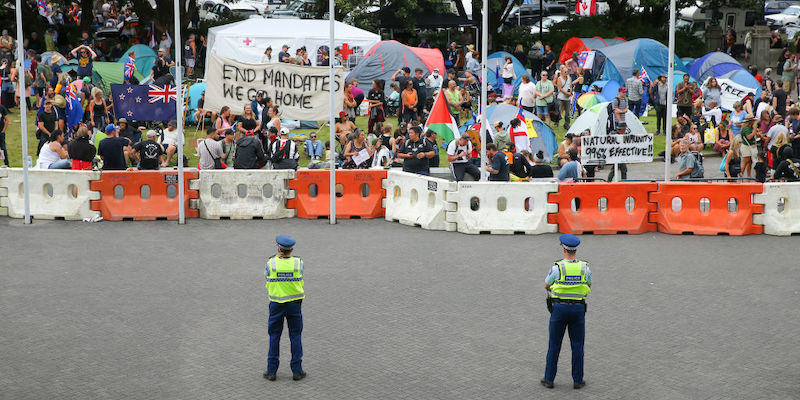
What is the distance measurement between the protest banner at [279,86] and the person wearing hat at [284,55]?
11598mm

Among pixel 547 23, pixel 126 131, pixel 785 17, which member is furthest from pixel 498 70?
pixel 785 17

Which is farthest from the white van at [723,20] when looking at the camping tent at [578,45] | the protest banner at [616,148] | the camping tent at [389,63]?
the protest banner at [616,148]

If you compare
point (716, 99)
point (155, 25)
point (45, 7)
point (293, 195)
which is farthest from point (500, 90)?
point (45, 7)

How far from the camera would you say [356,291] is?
13.3 metres

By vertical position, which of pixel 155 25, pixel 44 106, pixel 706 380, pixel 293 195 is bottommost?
pixel 706 380

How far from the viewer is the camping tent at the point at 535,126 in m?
24.1

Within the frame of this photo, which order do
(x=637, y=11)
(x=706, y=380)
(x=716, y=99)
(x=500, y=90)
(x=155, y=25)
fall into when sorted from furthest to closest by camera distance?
(x=637, y=11) → (x=155, y=25) → (x=500, y=90) → (x=716, y=99) → (x=706, y=380)

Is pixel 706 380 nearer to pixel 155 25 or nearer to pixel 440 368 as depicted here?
pixel 440 368

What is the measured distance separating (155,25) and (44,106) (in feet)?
55.7

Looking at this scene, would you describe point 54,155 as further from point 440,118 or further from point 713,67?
point 713,67

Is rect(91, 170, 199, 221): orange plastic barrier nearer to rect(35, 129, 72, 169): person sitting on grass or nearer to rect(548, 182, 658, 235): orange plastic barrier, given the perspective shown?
rect(35, 129, 72, 169): person sitting on grass

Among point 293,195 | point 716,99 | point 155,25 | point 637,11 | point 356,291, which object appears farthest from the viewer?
point 637,11

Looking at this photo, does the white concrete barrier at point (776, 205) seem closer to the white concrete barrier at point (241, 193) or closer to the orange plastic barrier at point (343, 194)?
the orange plastic barrier at point (343, 194)

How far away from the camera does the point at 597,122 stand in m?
23.2
